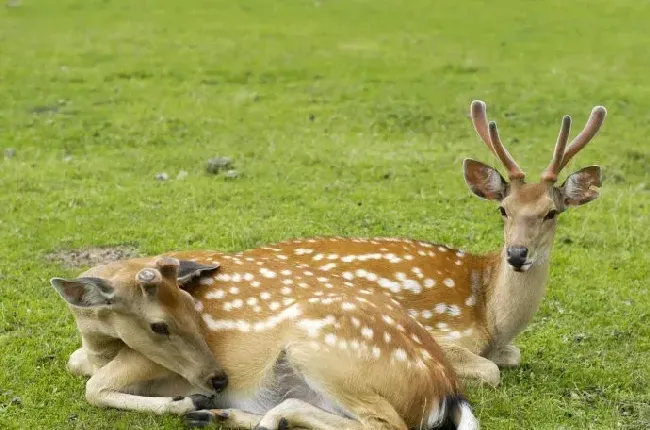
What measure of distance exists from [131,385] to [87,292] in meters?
0.54

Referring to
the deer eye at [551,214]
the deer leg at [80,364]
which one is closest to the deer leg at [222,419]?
the deer leg at [80,364]

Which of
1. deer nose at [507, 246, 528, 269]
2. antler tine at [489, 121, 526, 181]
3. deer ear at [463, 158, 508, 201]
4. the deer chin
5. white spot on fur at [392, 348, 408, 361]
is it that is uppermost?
antler tine at [489, 121, 526, 181]

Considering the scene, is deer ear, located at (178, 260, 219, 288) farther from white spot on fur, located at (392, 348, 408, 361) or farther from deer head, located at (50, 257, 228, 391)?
white spot on fur, located at (392, 348, 408, 361)

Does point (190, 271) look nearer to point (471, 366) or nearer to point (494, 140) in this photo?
point (471, 366)

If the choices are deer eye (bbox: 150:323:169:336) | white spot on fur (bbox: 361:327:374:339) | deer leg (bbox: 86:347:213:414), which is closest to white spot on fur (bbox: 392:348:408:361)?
white spot on fur (bbox: 361:327:374:339)

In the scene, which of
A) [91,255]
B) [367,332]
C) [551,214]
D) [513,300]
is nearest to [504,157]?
[551,214]

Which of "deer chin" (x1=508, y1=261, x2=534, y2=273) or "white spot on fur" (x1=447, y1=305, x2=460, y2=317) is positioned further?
"white spot on fur" (x1=447, y1=305, x2=460, y2=317)

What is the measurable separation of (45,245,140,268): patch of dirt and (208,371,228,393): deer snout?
2913mm

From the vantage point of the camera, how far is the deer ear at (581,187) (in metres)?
5.73

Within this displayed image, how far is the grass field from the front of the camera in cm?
598

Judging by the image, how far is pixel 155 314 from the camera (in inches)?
192

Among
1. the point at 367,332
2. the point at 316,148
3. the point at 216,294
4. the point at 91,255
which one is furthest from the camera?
the point at 316,148

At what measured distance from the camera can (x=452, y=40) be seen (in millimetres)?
18281

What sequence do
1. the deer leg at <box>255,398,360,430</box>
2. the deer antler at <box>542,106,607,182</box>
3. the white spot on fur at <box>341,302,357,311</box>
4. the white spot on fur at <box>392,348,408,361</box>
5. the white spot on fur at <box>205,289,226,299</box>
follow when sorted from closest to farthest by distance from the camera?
the deer leg at <box>255,398,360,430</box> → the white spot on fur at <box>392,348,408,361</box> → the white spot on fur at <box>341,302,357,311</box> → the white spot on fur at <box>205,289,226,299</box> → the deer antler at <box>542,106,607,182</box>
